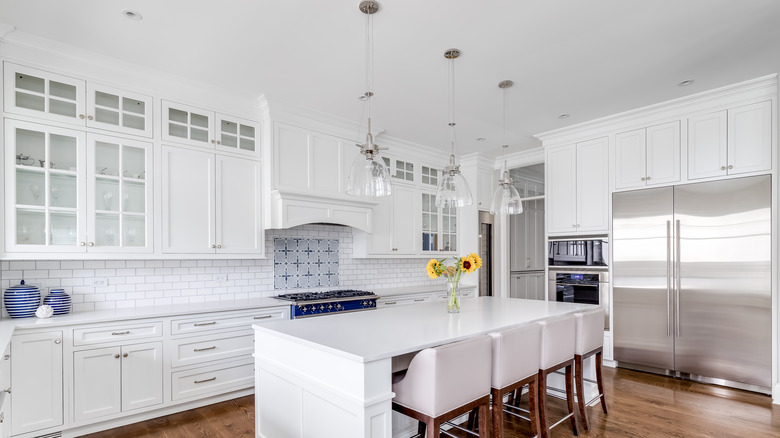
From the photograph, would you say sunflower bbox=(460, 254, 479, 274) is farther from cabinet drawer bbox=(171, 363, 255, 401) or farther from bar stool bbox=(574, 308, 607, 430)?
cabinet drawer bbox=(171, 363, 255, 401)

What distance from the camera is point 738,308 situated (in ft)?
12.7

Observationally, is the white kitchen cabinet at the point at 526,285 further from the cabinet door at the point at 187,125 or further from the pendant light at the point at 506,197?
the cabinet door at the point at 187,125

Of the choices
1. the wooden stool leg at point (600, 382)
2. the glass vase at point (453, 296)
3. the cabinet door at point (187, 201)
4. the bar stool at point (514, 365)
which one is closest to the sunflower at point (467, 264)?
the glass vase at point (453, 296)

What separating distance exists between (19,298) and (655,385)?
541 cm

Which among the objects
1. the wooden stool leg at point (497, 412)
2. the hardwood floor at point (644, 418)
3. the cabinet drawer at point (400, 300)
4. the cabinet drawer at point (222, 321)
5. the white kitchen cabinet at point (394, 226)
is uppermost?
the white kitchen cabinet at point (394, 226)

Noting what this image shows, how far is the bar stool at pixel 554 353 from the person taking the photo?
2.73 metres

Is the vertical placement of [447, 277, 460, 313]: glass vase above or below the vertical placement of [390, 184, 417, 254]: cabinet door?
below

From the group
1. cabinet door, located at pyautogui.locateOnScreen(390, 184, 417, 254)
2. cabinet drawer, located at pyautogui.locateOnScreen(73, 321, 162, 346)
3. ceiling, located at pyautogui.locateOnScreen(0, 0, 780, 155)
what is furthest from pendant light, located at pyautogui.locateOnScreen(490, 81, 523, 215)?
cabinet drawer, located at pyautogui.locateOnScreen(73, 321, 162, 346)

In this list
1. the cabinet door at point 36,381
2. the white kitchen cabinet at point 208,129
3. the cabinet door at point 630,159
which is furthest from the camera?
the cabinet door at point 630,159

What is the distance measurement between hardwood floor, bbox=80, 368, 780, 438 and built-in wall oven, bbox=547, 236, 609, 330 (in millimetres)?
1112

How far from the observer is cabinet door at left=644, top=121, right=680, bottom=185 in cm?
429

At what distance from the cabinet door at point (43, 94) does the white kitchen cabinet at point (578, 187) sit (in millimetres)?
4884

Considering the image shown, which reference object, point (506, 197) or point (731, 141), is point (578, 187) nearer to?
point (731, 141)

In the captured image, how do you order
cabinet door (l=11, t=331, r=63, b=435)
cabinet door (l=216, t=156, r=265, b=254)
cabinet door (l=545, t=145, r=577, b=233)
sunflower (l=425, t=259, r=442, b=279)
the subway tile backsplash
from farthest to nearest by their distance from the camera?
cabinet door (l=545, t=145, r=577, b=233)
cabinet door (l=216, t=156, r=265, b=254)
the subway tile backsplash
sunflower (l=425, t=259, r=442, b=279)
cabinet door (l=11, t=331, r=63, b=435)
